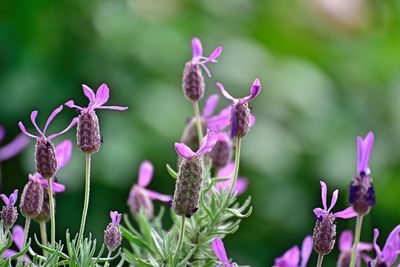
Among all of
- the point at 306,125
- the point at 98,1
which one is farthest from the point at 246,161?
the point at 98,1

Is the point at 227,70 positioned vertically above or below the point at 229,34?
below

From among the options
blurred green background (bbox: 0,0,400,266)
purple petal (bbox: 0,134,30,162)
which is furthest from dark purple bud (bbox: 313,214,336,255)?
blurred green background (bbox: 0,0,400,266)

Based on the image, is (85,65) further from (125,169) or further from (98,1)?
(125,169)

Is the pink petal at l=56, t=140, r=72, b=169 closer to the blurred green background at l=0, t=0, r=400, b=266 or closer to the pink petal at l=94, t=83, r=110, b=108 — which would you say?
the pink petal at l=94, t=83, r=110, b=108

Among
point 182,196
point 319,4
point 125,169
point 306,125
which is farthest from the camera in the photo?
point 319,4

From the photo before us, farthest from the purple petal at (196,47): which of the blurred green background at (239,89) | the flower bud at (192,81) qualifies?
the blurred green background at (239,89)

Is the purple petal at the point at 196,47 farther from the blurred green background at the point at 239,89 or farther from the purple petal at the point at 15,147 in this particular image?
the blurred green background at the point at 239,89

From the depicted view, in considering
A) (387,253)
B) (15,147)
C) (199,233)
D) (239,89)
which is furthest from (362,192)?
(239,89)

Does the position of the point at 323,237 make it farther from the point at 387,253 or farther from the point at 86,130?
the point at 86,130
